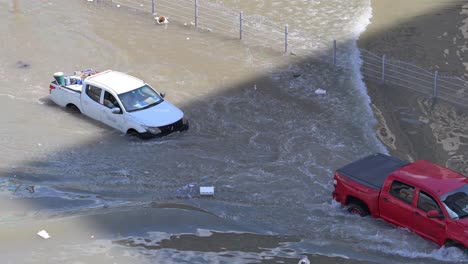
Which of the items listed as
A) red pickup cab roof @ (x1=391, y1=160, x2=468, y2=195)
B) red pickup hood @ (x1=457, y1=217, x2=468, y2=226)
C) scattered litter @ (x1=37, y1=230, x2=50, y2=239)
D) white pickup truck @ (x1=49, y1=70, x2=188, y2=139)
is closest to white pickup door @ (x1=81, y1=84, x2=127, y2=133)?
white pickup truck @ (x1=49, y1=70, x2=188, y2=139)

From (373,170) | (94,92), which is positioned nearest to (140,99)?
(94,92)

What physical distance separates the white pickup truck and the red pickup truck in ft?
20.4

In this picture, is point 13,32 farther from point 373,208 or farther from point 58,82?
point 373,208

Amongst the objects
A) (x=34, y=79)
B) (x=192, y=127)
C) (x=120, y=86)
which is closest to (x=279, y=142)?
(x=192, y=127)

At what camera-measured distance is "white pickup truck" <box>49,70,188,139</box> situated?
21797 mm

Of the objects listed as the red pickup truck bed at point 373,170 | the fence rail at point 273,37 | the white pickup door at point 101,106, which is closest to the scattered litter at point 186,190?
the red pickup truck bed at point 373,170

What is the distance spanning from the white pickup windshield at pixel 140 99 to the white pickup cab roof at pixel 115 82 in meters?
0.15

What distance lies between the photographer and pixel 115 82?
74.9ft

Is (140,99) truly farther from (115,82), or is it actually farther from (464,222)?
(464,222)

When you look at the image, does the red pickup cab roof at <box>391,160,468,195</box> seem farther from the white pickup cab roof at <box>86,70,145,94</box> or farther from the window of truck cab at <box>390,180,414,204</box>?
the white pickup cab roof at <box>86,70,145,94</box>

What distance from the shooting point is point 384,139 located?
2206cm

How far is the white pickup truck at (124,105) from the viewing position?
21.8 meters

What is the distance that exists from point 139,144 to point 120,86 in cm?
213

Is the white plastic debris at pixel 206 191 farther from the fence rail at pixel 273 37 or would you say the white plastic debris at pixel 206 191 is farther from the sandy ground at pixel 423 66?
the fence rail at pixel 273 37
